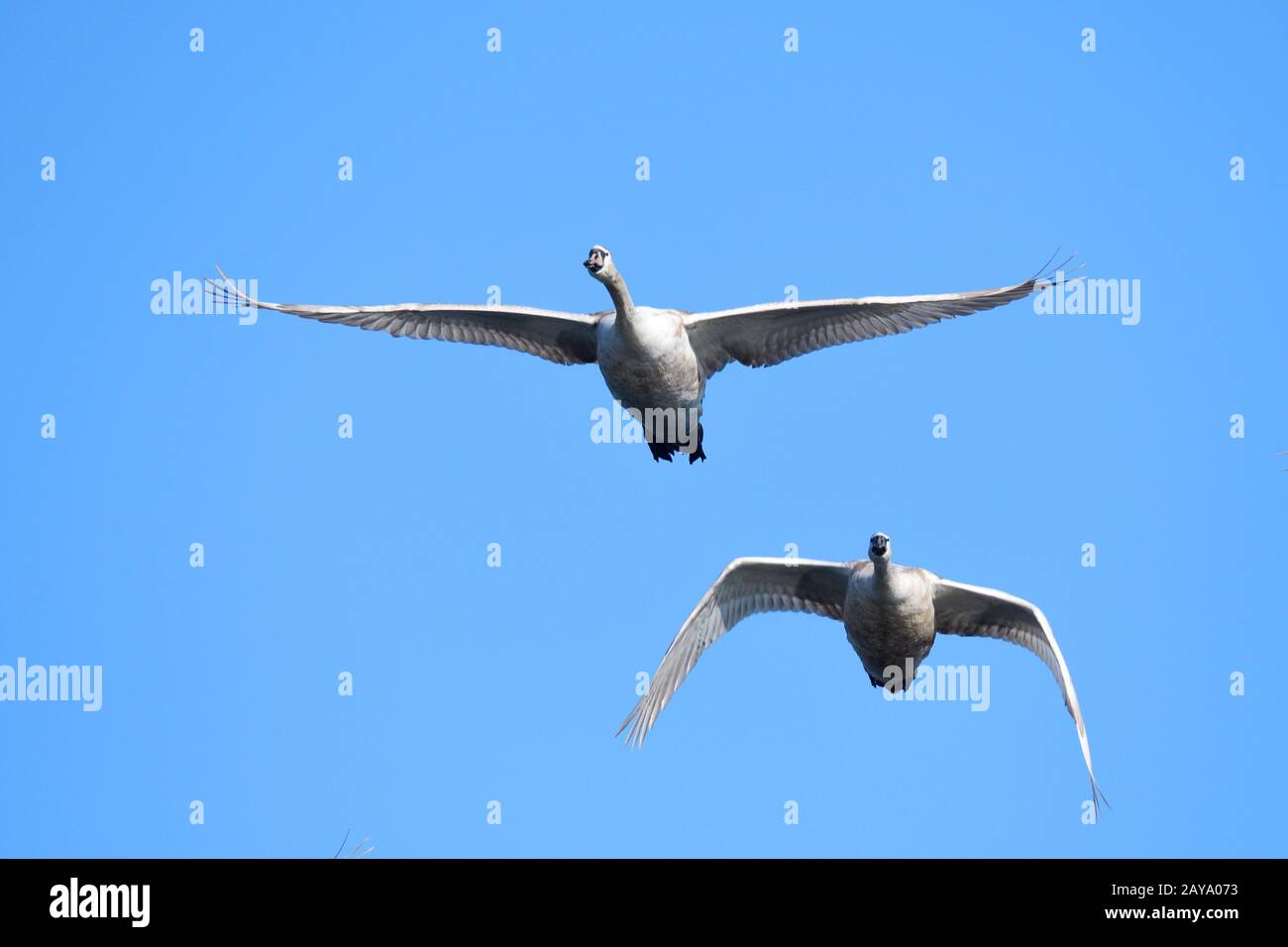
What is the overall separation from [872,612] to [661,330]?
16.7ft

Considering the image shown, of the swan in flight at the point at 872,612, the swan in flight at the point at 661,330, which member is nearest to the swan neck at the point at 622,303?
the swan in flight at the point at 661,330

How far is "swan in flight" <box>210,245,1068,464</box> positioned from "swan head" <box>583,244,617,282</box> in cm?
1

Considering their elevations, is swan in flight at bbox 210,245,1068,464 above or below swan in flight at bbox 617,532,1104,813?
above

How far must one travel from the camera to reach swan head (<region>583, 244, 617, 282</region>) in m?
25.6

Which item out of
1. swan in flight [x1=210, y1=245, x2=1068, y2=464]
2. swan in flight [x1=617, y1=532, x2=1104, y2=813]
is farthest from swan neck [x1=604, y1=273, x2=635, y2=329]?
swan in flight [x1=617, y1=532, x2=1104, y2=813]

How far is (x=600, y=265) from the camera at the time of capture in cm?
2564

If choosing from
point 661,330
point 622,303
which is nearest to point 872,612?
point 661,330

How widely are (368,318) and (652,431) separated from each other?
15.2ft

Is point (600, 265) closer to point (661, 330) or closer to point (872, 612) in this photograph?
point (661, 330)

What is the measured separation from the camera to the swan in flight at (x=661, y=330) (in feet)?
86.3

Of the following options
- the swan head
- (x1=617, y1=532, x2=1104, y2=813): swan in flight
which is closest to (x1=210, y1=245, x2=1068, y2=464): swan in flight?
the swan head

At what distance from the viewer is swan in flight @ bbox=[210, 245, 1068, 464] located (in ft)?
86.3

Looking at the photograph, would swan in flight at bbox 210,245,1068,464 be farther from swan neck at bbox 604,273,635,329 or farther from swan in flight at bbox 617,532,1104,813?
swan in flight at bbox 617,532,1104,813
